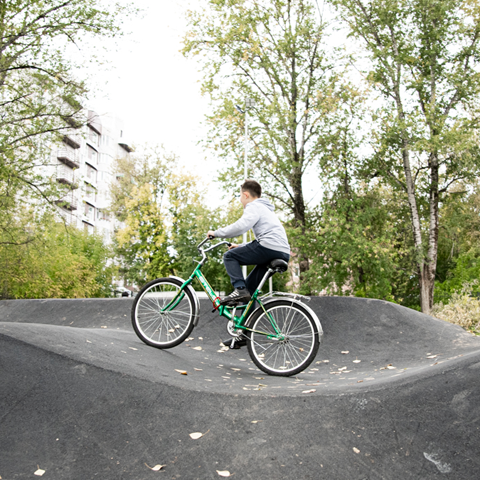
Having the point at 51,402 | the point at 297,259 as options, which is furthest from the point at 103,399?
the point at 297,259

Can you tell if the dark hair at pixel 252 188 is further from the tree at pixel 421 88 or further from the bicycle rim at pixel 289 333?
the tree at pixel 421 88

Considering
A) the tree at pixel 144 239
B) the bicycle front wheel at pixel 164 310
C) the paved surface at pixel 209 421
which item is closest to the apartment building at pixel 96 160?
the tree at pixel 144 239

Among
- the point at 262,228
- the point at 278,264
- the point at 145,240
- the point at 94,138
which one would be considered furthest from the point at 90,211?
the point at 278,264

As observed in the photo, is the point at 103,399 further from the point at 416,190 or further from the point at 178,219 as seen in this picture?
the point at 178,219

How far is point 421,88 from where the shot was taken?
16.6 metres

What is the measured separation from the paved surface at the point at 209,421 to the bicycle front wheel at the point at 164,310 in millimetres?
702

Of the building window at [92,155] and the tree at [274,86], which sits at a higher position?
the building window at [92,155]

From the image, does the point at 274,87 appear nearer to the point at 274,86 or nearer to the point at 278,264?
the point at 274,86

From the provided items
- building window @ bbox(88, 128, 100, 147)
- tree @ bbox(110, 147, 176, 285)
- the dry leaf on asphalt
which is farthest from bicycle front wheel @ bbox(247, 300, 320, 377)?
building window @ bbox(88, 128, 100, 147)

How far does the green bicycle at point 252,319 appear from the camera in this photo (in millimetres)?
4609

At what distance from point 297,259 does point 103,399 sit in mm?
14618

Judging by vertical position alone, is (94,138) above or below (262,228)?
above

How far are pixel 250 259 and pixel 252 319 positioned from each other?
0.65m

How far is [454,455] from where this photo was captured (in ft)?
9.49
